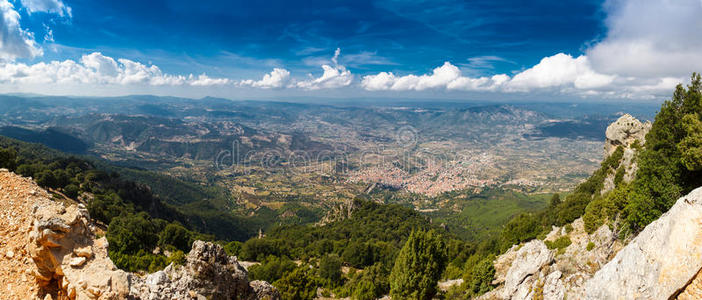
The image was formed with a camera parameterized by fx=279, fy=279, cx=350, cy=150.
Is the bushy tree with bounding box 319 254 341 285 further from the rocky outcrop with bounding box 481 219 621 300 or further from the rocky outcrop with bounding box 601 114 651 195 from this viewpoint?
the rocky outcrop with bounding box 601 114 651 195

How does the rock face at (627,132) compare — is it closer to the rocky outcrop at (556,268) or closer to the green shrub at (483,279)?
the rocky outcrop at (556,268)

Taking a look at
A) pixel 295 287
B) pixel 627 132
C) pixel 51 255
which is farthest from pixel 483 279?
pixel 627 132

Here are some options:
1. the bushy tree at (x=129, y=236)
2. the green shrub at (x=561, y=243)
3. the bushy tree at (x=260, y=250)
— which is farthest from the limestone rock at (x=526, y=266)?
the bushy tree at (x=260, y=250)

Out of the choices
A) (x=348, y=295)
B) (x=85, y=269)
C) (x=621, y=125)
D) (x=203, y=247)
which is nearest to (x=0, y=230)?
(x=85, y=269)

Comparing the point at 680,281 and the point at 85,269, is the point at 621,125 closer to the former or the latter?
the point at 680,281

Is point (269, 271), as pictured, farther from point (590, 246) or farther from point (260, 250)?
point (590, 246)
